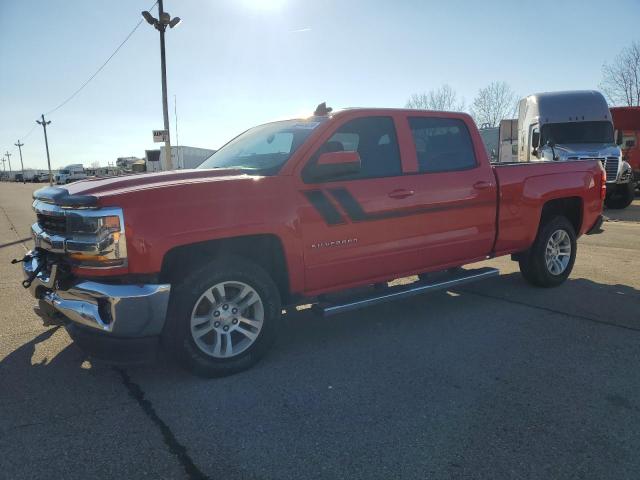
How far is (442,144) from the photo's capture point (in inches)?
192

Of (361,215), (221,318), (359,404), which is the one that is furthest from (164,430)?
(361,215)

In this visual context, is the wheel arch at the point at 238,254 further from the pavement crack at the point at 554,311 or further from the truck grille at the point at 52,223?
the pavement crack at the point at 554,311

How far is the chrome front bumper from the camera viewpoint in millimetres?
3117

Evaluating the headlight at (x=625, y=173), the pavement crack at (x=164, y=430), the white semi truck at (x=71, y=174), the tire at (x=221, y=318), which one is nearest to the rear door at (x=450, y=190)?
the tire at (x=221, y=318)

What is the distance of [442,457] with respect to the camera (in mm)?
2539

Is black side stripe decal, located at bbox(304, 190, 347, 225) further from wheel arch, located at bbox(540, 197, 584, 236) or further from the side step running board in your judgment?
wheel arch, located at bbox(540, 197, 584, 236)

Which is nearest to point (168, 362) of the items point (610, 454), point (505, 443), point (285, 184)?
point (285, 184)

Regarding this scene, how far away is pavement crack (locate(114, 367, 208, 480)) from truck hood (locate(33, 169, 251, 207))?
129 centimetres

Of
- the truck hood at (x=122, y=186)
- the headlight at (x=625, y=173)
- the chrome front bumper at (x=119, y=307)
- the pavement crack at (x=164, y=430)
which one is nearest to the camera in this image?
the pavement crack at (x=164, y=430)

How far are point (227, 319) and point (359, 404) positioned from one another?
3.73 ft

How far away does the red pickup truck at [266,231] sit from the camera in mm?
3201

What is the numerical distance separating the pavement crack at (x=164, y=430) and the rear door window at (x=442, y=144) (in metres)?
2.96

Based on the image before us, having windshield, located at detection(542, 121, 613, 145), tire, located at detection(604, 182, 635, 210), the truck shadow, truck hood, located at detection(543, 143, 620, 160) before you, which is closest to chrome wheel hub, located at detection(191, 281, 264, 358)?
the truck shadow

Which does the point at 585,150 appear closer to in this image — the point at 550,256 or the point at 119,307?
the point at 550,256
